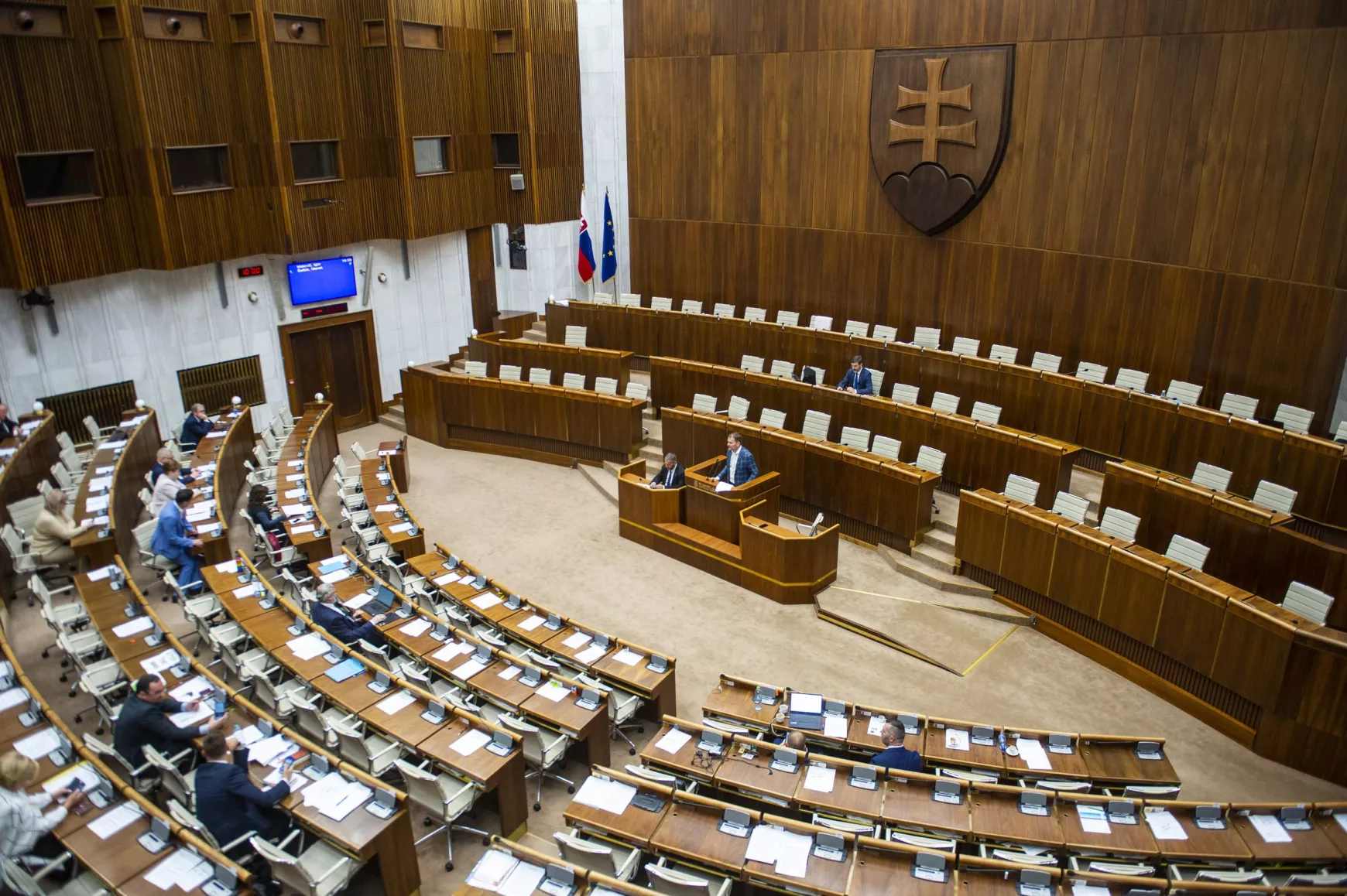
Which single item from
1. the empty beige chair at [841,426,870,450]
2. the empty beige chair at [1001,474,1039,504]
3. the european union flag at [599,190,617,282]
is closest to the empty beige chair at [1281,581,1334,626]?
the empty beige chair at [1001,474,1039,504]

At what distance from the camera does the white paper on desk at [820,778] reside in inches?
229

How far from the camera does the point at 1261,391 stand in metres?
10.3

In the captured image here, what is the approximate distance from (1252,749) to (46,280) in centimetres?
1371

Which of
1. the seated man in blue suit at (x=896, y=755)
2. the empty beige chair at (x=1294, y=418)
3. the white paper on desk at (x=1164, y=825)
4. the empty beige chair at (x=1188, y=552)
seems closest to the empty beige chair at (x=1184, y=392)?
the empty beige chair at (x=1294, y=418)

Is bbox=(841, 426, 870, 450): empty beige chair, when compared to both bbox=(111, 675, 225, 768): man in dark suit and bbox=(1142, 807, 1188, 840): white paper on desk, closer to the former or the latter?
bbox=(1142, 807, 1188, 840): white paper on desk

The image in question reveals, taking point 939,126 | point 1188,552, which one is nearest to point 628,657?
point 1188,552

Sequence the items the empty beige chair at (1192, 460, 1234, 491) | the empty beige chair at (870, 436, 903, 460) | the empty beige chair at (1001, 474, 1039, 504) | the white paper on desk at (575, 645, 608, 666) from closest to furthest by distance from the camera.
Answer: the white paper on desk at (575, 645, 608, 666) → the empty beige chair at (1192, 460, 1234, 491) → the empty beige chair at (1001, 474, 1039, 504) → the empty beige chair at (870, 436, 903, 460)

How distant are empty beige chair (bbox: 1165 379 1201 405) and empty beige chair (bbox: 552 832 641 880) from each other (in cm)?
855

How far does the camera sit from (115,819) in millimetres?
5121

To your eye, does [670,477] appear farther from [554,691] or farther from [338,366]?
[338,366]

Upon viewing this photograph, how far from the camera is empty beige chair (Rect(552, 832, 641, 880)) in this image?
16.6ft

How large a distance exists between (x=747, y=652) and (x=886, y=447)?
11.3ft

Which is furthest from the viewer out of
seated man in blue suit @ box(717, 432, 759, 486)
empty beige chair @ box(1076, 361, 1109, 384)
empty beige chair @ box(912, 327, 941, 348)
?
empty beige chair @ box(912, 327, 941, 348)

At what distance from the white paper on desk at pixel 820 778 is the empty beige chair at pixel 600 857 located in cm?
125
